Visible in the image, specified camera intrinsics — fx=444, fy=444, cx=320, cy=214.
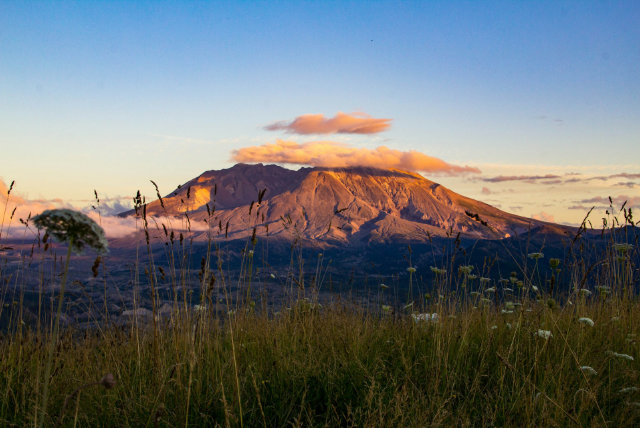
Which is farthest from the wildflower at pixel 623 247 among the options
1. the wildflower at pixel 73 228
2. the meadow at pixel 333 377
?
the wildflower at pixel 73 228

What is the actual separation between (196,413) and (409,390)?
4.60ft

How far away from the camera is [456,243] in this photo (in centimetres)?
425

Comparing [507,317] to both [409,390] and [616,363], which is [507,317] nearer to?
[616,363]

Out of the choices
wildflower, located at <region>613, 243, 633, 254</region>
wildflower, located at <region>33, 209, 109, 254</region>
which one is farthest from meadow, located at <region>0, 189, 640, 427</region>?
wildflower, located at <region>33, 209, 109, 254</region>

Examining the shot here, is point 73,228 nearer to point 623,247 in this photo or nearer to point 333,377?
point 333,377

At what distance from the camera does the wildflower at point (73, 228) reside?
4.37ft

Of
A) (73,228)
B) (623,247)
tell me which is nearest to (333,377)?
(73,228)

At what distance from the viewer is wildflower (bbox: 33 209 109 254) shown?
1331 mm

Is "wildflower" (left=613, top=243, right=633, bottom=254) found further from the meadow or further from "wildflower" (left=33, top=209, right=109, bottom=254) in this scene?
"wildflower" (left=33, top=209, right=109, bottom=254)

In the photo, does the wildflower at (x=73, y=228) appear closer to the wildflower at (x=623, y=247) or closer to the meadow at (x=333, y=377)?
the meadow at (x=333, y=377)

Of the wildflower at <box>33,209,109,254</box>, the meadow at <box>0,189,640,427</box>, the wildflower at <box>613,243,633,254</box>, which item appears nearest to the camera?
the wildflower at <box>33,209,109,254</box>

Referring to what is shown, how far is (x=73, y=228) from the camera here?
1354 mm

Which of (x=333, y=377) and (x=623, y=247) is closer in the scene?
(x=333, y=377)

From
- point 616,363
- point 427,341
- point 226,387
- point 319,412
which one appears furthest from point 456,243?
point 226,387
